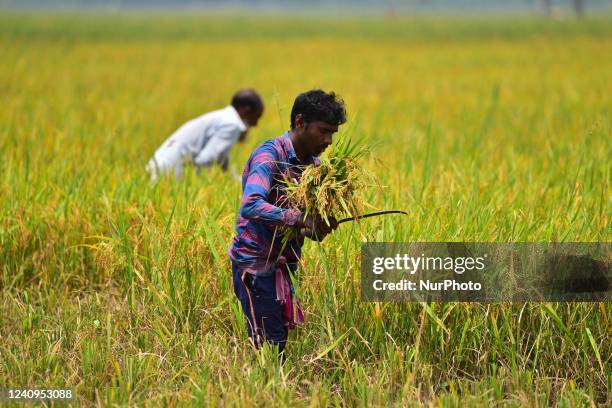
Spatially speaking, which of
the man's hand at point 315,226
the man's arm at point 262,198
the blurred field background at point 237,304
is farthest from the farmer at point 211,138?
the man's hand at point 315,226

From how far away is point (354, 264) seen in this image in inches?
117

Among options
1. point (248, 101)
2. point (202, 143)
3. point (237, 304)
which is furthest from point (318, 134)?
point (202, 143)

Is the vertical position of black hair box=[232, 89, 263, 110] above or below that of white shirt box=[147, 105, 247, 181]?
above

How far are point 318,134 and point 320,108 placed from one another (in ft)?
0.29

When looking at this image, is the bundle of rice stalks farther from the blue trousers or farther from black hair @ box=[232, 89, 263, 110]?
black hair @ box=[232, 89, 263, 110]

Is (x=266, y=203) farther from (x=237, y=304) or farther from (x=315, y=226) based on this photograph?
(x=237, y=304)

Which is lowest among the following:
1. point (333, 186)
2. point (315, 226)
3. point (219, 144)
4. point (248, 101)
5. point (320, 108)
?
point (315, 226)

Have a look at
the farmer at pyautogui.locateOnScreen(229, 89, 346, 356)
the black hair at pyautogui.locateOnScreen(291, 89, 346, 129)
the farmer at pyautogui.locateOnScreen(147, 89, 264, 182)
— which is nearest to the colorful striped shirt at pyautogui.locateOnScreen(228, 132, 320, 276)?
the farmer at pyautogui.locateOnScreen(229, 89, 346, 356)

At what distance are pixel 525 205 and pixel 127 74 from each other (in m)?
10.2

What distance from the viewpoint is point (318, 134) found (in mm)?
2402

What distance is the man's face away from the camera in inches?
94.0

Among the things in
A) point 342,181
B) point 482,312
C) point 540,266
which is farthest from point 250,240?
point 540,266

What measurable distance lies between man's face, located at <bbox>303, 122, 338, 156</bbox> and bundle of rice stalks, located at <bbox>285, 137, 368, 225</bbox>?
0.06 m

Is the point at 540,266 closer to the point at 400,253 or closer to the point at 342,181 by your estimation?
the point at 400,253
